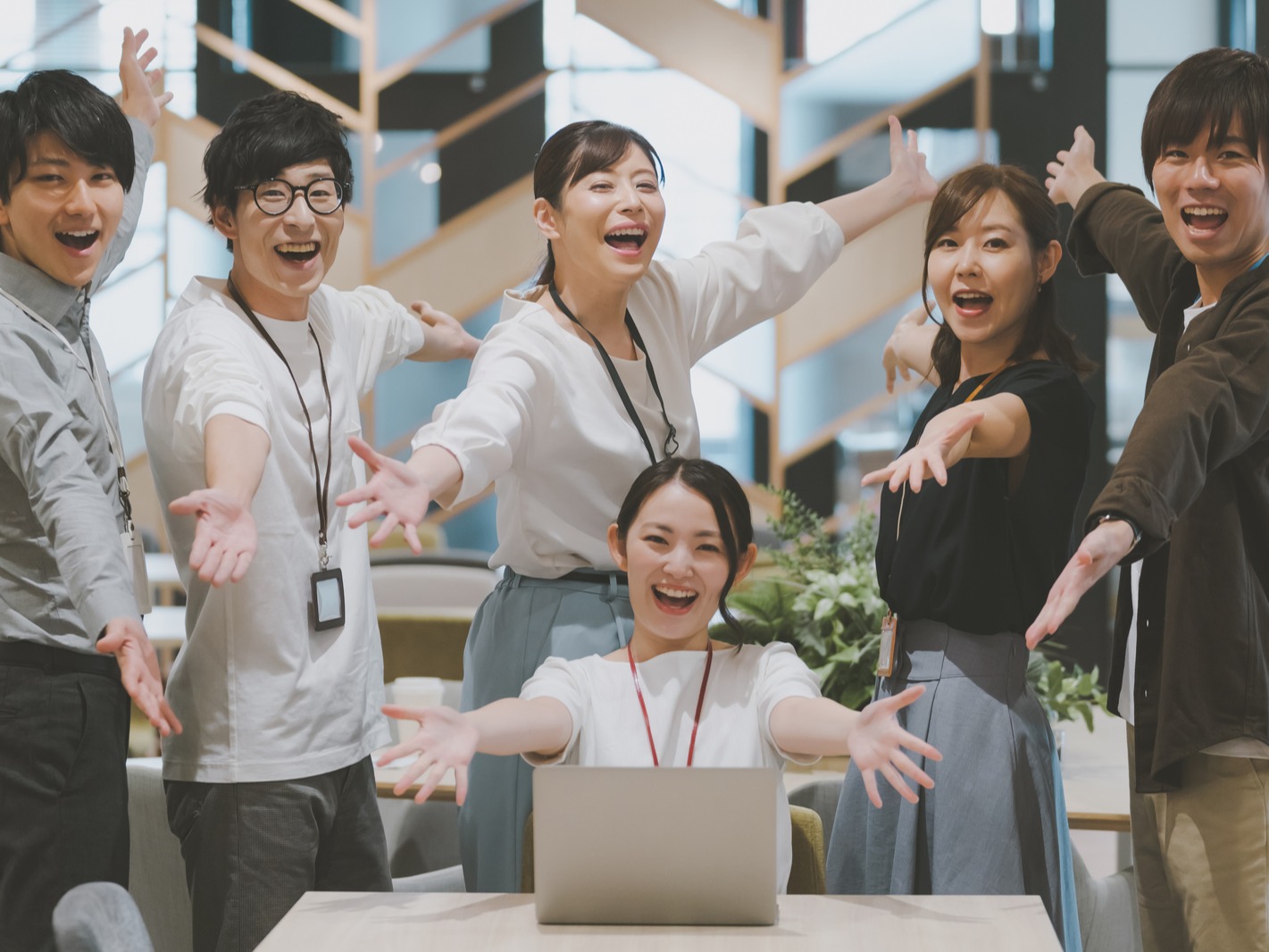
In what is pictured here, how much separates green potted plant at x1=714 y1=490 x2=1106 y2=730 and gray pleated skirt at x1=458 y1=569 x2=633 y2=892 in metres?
0.77

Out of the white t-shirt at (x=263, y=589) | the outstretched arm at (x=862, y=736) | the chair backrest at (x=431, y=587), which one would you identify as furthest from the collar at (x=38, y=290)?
the chair backrest at (x=431, y=587)

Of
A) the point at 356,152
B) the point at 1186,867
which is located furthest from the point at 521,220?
the point at 1186,867

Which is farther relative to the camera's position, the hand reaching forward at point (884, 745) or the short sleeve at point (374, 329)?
the short sleeve at point (374, 329)

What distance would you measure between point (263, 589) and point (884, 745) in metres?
0.92

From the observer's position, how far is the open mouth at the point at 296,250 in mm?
2098

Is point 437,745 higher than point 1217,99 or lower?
lower

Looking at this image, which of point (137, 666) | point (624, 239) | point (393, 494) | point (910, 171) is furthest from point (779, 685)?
point (910, 171)

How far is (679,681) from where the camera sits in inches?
77.6

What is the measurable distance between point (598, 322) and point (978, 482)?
0.65 meters

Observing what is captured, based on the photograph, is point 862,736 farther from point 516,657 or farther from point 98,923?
point 98,923

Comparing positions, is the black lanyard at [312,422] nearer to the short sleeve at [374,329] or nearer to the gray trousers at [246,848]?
the short sleeve at [374,329]

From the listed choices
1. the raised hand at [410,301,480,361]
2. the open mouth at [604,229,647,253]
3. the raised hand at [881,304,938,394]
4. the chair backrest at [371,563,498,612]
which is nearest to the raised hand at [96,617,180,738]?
the open mouth at [604,229,647,253]

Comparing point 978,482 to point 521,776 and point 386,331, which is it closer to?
point 521,776

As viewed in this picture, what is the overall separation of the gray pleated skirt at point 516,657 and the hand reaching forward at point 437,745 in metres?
0.43
